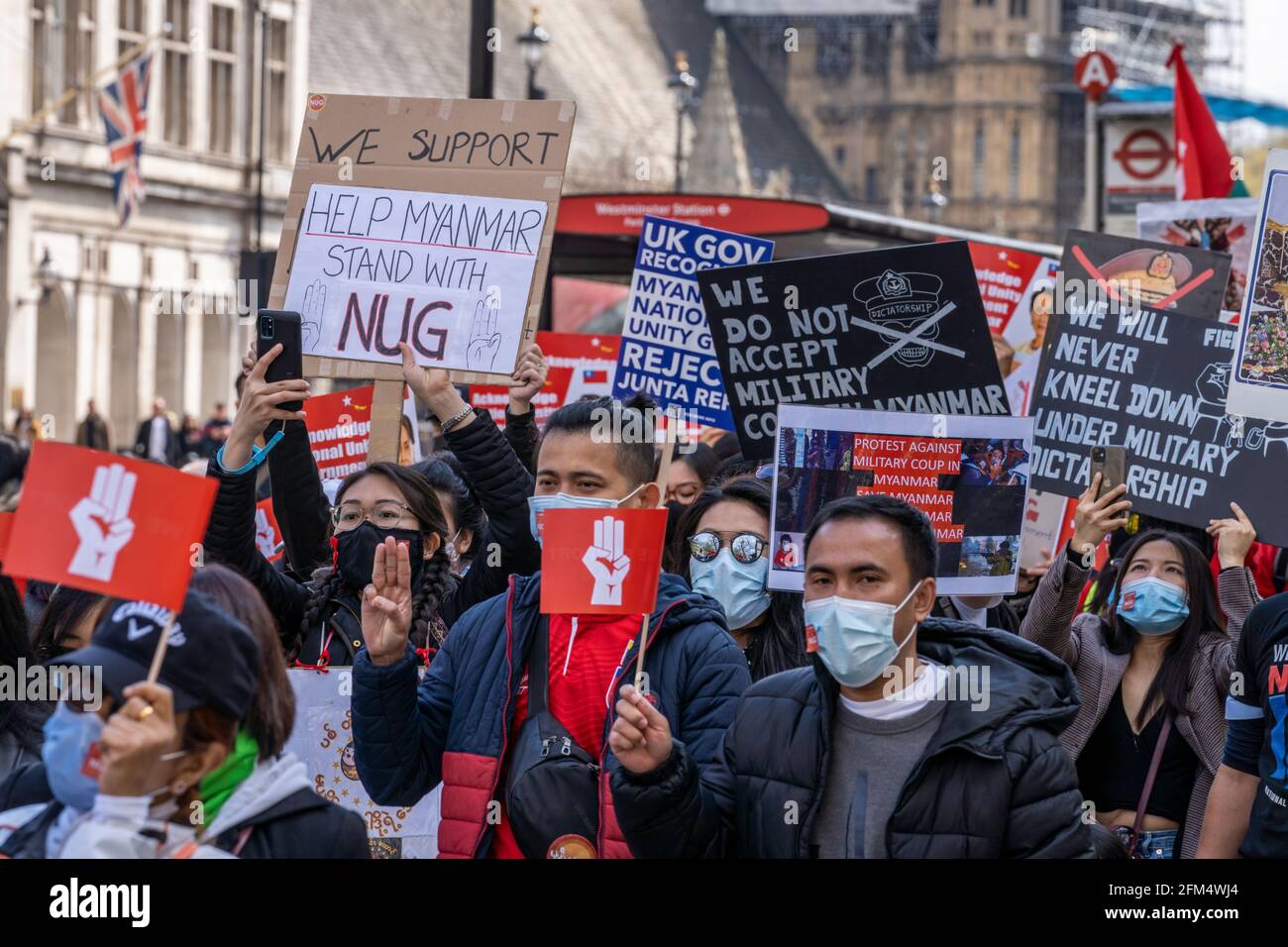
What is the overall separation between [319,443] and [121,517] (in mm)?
4878

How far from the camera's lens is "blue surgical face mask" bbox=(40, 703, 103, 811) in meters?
3.39

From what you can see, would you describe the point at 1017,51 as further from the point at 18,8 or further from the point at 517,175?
the point at 517,175

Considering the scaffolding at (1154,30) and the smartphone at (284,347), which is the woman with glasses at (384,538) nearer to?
the smartphone at (284,347)

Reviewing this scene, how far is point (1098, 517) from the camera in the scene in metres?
6.10

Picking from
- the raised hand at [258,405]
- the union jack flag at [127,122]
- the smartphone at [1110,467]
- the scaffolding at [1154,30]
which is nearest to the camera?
the raised hand at [258,405]

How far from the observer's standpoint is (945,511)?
565cm

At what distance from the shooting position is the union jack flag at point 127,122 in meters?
32.4

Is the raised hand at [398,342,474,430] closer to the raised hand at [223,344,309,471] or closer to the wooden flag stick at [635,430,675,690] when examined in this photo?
the raised hand at [223,344,309,471]

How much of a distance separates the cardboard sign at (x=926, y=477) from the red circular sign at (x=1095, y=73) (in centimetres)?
1336

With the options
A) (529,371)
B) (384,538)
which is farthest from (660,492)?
(529,371)

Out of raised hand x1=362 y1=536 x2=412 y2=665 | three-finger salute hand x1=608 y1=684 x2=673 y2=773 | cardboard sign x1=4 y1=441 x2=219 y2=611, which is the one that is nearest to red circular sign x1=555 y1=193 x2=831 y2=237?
raised hand x1=362 y1=536 x2=412 y2=665

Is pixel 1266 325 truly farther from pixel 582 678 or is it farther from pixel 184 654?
pixel 184 654

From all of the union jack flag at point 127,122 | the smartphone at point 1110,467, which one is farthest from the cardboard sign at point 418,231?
the union jack flag at point 127,122

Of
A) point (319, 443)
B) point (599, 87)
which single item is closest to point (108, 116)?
point (319, 443)
